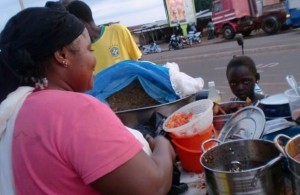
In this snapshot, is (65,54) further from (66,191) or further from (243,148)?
(243,148)

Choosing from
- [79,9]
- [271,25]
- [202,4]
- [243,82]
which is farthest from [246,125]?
[202,4]

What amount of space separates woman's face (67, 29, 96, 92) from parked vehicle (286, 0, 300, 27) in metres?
15.6

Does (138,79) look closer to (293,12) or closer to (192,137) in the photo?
(192,137)

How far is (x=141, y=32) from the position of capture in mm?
32000

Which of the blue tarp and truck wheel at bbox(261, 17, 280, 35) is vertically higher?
the blue tarp

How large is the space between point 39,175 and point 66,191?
87mm

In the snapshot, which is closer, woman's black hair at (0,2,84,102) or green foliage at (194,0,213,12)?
woman's black hair at (0,2,84,102)

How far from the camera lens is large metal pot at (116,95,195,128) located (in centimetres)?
191

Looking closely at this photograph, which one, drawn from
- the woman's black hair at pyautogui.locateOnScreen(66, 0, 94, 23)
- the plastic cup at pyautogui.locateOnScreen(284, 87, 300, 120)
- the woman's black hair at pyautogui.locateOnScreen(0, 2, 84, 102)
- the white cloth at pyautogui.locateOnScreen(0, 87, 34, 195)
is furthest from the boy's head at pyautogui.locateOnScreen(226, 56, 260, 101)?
the white cloth at pyautogui.locateOnScreen(0, 87, 34, 195)

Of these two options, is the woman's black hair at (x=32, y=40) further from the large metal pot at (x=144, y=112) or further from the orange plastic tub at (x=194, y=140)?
the large metal pot at (x=144, y=112)

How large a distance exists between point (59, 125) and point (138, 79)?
3.97 ft

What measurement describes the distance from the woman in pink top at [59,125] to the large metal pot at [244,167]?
0.51 feet

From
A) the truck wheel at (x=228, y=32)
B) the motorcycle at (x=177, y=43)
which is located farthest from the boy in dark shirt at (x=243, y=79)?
the motorcycle at (x=177, y=43)

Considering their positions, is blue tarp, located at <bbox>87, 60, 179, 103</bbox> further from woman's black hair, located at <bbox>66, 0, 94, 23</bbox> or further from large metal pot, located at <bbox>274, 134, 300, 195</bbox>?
large metal pot, located at <bbox>274, 134, 300, 195</bbox>
